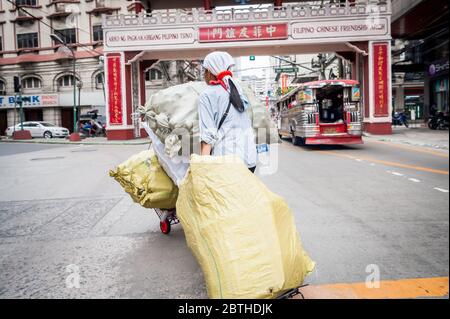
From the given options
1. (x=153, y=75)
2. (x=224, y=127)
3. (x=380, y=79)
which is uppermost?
(x=153, y=75)

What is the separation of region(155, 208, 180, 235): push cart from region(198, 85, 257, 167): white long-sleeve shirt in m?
1.26

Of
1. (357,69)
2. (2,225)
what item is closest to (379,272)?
(2,225)

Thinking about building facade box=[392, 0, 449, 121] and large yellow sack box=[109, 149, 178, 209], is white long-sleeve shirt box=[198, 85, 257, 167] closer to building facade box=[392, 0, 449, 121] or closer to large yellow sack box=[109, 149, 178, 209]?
large yellow sack box=[109, 149, 178, 209]

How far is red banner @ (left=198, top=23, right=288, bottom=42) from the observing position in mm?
19250

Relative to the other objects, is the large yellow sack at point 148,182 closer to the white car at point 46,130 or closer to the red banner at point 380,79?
the red banner at point 380,79

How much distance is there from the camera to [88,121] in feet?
94.9

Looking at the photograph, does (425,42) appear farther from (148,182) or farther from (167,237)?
(148,182)

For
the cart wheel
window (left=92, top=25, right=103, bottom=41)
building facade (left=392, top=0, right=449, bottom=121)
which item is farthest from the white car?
the cart wheel

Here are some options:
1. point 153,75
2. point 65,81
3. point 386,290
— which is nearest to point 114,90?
point 153,75

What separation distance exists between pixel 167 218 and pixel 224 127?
1518 mm

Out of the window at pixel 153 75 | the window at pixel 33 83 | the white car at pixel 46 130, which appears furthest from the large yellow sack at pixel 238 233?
the window at pixel 153 75

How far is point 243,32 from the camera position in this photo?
19312 mm

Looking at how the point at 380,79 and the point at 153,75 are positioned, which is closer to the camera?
the point at 380,79

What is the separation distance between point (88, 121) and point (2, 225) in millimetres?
25959
